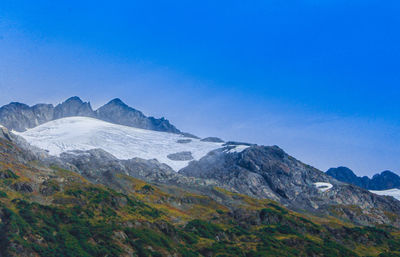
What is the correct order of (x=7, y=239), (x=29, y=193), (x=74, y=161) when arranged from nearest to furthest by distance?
(x=7, y=239) → (x=29, y=193) → (x=74, y=161)

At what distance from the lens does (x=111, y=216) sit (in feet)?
339

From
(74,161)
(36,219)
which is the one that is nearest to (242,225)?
(36,219)

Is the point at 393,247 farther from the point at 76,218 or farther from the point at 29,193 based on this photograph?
Result: the point at 29,193

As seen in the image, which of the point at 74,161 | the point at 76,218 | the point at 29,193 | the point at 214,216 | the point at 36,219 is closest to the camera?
the point at 36,219

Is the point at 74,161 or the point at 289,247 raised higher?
the point at 74,161

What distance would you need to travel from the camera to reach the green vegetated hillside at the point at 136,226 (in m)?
78.1

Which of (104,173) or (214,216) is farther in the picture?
(104,173)

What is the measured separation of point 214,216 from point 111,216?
1920 inches

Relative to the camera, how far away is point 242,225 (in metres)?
132

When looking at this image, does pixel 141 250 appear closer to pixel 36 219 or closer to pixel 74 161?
pixel 36 219

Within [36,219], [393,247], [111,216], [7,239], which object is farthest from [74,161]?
[393,247]

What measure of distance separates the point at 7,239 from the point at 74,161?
124m

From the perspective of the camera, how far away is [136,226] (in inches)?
3841

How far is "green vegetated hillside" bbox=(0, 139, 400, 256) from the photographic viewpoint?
7806 centimetres
